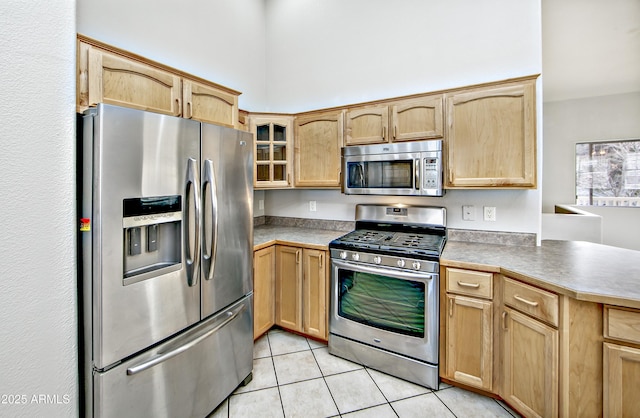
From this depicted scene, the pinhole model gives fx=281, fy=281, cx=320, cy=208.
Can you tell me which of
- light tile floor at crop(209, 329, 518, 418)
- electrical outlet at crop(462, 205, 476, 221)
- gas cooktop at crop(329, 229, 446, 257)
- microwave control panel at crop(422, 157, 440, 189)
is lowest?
light tile floor at crop(209, 329, 518, 418)

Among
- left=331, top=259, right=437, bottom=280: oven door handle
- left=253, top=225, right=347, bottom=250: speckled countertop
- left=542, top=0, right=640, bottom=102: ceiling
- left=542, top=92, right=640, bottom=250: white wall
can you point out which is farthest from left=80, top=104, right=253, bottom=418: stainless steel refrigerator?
left=542, top=92, right=640, bottom=250: white wall

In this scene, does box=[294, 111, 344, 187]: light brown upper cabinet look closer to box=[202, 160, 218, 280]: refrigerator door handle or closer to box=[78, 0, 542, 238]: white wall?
box=[78, 0, 542, 238]: white wall

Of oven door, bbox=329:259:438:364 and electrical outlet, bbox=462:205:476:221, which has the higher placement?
electrical outlet, bbox=462:205:476:221

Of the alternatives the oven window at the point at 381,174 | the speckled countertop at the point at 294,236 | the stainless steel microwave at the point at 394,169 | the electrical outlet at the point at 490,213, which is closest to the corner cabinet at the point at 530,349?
the electrical outlet at the point at 490,213

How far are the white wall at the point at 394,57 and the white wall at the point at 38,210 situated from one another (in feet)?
7.52

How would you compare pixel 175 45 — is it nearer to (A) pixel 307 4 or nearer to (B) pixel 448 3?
(A) pixel 307 4

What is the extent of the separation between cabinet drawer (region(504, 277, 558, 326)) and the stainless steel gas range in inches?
16.3

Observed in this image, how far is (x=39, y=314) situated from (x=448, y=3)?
3.32m

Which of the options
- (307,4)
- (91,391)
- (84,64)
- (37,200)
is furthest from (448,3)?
(91,391)

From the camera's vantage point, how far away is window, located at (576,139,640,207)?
17.2 ft

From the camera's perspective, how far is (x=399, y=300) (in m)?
2.04

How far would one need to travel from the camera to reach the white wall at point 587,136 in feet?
16.6

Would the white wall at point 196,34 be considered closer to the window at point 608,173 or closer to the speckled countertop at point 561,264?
the speckled countertop at point 561,264

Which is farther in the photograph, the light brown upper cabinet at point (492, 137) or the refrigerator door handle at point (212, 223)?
the light brown upper cabinet at point (492, 137)
